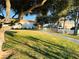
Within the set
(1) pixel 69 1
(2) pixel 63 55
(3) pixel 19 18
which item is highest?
(1) pixel 69 1

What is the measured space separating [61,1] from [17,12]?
1.58 metres

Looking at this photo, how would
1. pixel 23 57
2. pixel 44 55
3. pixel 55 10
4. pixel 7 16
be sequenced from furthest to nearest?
pixel 44 55, pixel 23 57, pixel 55 10, pixel 7 16

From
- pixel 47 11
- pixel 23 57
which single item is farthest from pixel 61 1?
pixel 23 57

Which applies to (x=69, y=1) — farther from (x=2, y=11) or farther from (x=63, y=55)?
(x=63, y=55)

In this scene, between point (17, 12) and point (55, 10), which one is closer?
point (17, 12)

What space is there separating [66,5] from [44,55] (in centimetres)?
443

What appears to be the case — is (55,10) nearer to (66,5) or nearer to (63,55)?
(66,5)

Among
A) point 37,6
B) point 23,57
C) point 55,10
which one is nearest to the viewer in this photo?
point 37,6

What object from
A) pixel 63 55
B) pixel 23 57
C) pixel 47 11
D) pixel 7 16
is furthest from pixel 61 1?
pixel 63 55

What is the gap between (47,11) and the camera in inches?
379

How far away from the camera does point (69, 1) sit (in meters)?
8.73

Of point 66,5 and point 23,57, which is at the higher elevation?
point 66,5

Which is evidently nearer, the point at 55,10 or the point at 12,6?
the point at 12,6

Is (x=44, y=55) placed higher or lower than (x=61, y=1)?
lower
